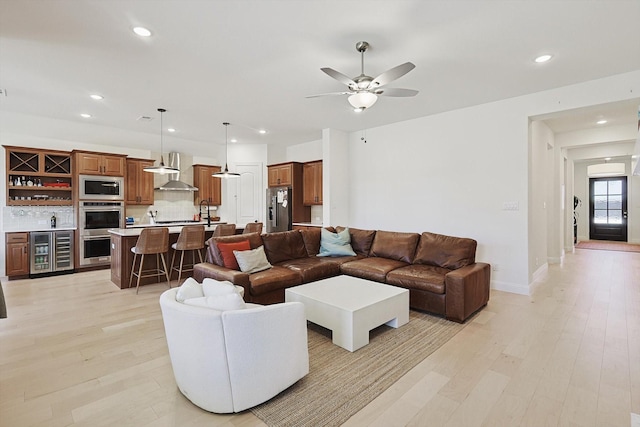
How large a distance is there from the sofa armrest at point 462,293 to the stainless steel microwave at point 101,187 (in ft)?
21.3

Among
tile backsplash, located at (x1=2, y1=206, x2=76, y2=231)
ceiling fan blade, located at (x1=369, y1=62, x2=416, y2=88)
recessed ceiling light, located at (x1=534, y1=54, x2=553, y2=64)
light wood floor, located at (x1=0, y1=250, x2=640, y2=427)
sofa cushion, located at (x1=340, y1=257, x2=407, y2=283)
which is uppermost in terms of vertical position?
recessed ceiling light, located at (x1=534, y1=54, x2=553, y2=64)

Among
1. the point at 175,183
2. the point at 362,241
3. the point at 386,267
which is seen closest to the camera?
the point at 386,267

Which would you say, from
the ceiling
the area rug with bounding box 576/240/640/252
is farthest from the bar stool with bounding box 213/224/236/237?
the area rug with bounding box 576/240/640/252

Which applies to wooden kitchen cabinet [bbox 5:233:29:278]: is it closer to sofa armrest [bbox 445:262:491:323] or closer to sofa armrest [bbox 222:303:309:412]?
sofa armrest [bbox 222:303:309:412]

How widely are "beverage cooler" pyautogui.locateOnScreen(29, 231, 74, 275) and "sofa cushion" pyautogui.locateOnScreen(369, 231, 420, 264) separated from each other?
5682 millimetres

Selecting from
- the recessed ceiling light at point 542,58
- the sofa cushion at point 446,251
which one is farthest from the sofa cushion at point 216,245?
the recessed ceiling light at point 542,58

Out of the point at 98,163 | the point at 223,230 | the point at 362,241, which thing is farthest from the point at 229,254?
the point at 98,163

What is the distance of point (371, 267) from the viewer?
4.23m

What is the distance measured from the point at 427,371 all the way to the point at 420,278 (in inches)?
55.5

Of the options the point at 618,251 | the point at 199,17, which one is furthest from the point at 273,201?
the point at 618,251

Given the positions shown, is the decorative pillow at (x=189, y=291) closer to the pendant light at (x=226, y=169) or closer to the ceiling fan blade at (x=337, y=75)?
the ceiling fan blade at (x=337, y=75)

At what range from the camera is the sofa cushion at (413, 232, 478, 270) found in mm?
4074

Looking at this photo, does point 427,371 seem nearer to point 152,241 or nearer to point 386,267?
point 386,267

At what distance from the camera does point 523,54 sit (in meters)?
3.22
